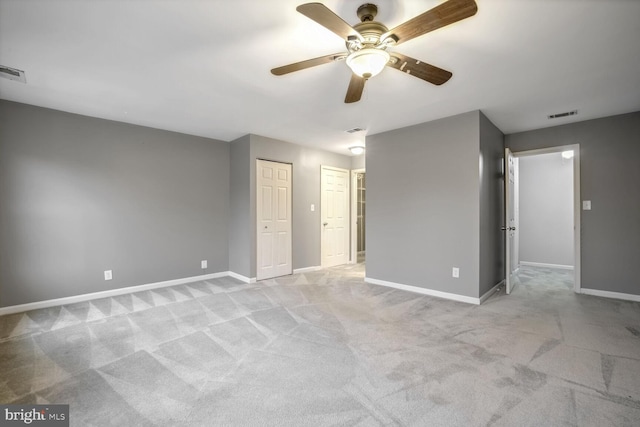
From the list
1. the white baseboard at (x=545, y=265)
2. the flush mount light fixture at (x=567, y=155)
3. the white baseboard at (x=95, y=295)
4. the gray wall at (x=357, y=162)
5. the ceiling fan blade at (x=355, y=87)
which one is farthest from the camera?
the gray wall at (x=357, y=162)

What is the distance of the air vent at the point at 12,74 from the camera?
2534 millimetres

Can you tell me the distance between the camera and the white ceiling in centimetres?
182

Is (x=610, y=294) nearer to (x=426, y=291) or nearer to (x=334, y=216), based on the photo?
(x=426, y=291)

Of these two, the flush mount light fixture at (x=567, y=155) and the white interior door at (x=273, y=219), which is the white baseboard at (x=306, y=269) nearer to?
the white interior door at (x=273, y=219)

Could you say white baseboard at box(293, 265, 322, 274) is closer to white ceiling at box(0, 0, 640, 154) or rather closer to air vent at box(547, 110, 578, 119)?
white ceiling at box(0, 0, 640, 154)

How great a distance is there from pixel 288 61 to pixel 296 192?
3041 mm

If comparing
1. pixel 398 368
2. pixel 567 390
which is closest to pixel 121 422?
pixel 398 368

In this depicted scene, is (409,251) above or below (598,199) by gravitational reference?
below

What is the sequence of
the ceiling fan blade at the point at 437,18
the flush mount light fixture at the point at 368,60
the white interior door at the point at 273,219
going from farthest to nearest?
1. the white interior door at the point at 273,219
2. the flush mount light fixture at the point at 368,60
3. the ceiling fan blade at the point at 437,18

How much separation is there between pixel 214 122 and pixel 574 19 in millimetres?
3882

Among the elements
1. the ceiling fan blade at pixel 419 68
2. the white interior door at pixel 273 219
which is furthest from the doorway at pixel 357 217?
the ceiling fan blade at pixel 419 68

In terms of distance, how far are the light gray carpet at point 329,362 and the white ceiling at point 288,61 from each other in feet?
8.01

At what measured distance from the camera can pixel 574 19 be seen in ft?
6.15

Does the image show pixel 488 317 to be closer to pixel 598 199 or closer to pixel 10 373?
pixel 598 199
